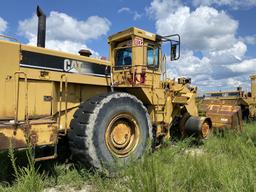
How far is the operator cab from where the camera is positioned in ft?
23.8

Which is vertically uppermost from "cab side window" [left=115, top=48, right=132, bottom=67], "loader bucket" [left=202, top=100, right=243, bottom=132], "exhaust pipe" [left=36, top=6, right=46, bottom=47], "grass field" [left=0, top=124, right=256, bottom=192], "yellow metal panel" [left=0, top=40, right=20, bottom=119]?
"exhaust pipe" [left=36, top=6, right=46, bottom=47]

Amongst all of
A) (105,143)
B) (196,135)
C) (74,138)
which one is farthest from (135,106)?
(196,135)

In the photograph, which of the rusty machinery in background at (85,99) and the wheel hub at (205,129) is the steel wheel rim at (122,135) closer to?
the rusty machinery in background at (85,99)

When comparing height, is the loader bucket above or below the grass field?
above

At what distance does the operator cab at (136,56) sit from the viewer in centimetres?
726

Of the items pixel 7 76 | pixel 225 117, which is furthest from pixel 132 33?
pixel 225 117

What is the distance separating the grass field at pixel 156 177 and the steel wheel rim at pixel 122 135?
666mm

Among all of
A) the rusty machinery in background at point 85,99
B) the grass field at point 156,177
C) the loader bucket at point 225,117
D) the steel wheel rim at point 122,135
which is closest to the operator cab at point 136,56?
the rusty machinery in background at point 85,99

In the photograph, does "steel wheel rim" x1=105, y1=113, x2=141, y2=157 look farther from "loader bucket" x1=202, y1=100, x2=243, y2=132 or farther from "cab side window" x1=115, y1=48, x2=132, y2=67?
"loader bucket" x1=202, y1=100, x2=243, y2=132

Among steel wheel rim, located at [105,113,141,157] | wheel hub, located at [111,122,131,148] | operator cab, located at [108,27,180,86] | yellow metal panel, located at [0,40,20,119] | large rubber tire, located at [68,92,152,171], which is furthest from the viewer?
operator cab, located at [108,27,180,86]

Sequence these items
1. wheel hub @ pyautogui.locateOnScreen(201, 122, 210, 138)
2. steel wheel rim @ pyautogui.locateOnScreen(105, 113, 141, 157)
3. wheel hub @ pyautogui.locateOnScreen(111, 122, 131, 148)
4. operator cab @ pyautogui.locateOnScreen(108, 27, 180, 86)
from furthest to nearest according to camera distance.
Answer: wheel hub @ pyautogui.locateOnScreen(201, 122, 210, 138)
operator cab @ pyautogui.locateOnScreen(108, 27, 180, 86)
wheel hub @ pyautogui.locateOnScreen(111, 122, 131, 148)
steel wheel rim @ pyautogui.locateOnScreen(105, 113, 141, 157)

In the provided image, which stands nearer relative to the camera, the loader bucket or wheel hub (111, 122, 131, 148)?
wheel hub (111, 122, 131, 148)

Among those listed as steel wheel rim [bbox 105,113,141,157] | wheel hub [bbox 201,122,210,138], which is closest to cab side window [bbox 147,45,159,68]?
steel wheel rim [bbox 105,113,141,157]

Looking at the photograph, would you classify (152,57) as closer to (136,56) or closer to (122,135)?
(136,56)
